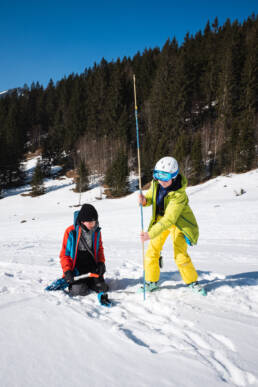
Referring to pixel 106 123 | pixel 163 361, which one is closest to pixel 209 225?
pixel 163 361

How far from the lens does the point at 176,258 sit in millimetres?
3607

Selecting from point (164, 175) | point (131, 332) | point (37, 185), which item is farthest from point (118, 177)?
point (131, 332)

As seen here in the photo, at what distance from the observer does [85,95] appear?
63.2 metres

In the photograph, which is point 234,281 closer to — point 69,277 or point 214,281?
point 214,281

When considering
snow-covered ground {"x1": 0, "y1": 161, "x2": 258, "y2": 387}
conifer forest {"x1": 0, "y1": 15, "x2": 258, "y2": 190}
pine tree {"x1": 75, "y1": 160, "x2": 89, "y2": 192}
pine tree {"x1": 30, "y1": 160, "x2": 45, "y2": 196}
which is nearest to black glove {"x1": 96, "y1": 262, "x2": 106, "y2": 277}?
snow-covered ground {"x1": 0, "y1": 161, "x2": 258, "y2": 387}

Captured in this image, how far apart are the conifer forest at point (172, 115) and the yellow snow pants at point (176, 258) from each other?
1137 inches

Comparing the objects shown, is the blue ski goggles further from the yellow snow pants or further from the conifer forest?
the conifer forest

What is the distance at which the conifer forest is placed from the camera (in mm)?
34219

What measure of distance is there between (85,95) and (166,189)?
66.6m

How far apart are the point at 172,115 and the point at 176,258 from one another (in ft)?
145

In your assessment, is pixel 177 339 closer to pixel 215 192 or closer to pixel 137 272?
pixel 137 272

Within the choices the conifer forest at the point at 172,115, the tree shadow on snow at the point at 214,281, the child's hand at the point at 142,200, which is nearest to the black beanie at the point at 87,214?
the child's hand at the point at 142,200

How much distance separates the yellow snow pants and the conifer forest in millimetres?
28880

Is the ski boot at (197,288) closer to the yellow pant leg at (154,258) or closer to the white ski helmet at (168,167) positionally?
the yellow pant leg at (154,258)
